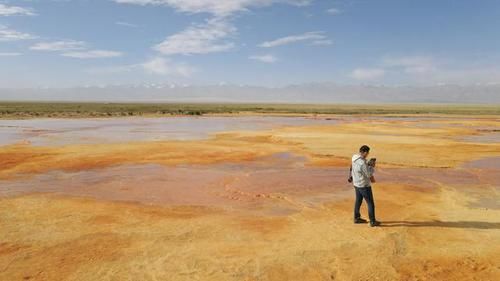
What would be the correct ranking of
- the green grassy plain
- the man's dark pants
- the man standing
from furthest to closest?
the green grassy plain
the man standing
the man's dark pants

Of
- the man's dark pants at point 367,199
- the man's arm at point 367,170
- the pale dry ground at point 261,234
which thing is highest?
the man's arm at point 367,170

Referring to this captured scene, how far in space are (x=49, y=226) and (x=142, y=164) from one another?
868 centimetres

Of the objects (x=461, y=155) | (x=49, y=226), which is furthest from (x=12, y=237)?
(x=461, y=155)

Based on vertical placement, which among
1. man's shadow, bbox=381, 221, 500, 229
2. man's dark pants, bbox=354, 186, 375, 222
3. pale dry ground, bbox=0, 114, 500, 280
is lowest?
pale dry ground, bbox=0, 114, 500, 280

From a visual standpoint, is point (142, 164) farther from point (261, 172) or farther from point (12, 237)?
point (12, 237)

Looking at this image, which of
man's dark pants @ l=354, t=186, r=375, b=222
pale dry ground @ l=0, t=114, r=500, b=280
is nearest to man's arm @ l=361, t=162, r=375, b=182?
man's dark pants @ l=354, t=186, r=375, b=222

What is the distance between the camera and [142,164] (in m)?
17.5

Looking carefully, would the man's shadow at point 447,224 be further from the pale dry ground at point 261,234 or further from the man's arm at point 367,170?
the man's arm at point 367,170

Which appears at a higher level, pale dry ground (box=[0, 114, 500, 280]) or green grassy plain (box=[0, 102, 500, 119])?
→ green grassy plain (box=[0, 102, 500, 119])

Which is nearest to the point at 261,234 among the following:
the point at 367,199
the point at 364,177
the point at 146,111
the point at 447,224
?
the point at 367,199

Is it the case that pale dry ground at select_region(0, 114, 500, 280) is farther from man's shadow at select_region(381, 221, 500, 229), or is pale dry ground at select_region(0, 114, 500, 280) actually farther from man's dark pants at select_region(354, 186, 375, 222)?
man's dark pants at select_region(354, 186, 375, 222)

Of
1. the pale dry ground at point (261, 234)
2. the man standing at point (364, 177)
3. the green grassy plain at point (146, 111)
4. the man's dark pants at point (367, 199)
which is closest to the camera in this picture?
the pale dry ground at point (261, 234)

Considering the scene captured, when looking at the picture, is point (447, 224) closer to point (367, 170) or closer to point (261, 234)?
point (367, 170)

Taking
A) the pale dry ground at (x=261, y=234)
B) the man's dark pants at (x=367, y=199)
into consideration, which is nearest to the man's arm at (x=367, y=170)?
the man's dark pants at (x=367, y=199)
